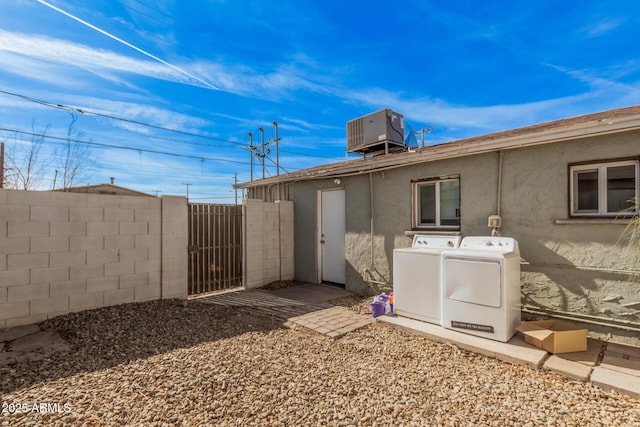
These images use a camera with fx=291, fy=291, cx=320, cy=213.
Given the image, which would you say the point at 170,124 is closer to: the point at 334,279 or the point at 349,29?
the point at 349,29

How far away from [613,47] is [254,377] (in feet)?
26.0

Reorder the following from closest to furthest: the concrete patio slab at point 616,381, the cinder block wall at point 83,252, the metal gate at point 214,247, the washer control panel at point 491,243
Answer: the concrete patio slab at point 616,381, the washer control panel at point 491,243, the cinder block wall at point 83,252, the metal gate at point 214,247

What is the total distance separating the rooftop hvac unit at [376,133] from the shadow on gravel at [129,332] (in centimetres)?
507

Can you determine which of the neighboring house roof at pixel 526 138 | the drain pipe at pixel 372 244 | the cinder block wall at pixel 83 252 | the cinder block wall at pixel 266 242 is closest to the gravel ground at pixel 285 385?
the cinder block wall at pixel 83 252

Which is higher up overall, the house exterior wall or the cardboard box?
the house exterior wall

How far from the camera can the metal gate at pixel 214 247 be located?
6391 mm

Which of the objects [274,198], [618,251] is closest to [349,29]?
[274,198]

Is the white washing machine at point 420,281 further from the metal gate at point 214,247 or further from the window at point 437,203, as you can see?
the metal gate at point 214,247

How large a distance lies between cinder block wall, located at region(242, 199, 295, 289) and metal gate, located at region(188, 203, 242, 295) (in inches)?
9.5

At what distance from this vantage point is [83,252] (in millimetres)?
4684

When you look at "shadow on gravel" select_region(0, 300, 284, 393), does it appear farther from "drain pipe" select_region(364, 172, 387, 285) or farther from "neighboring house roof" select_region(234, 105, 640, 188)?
"neighboring house roof" select_region(234, 105, 640, 188)

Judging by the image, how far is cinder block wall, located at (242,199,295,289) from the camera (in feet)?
23.0

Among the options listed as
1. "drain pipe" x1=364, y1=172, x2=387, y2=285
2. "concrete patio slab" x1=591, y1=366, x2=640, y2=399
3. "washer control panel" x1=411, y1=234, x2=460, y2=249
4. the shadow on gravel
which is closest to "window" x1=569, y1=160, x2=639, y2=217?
"washer control panel" x1=411, y1=234, x2=460, y2=249

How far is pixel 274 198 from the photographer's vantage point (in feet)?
28.3
